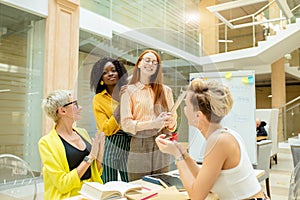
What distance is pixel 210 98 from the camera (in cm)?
63

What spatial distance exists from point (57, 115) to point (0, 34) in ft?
7.70

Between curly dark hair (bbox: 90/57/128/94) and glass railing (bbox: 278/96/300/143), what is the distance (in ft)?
24.2

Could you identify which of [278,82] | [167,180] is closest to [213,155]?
[167,180]

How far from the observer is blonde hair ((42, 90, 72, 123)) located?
1.08 m

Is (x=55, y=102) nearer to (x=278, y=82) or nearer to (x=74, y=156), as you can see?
(x=74, y=156)

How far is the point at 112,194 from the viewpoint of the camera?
831 mm

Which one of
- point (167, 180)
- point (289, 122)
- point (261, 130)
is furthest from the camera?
point (289, 122)

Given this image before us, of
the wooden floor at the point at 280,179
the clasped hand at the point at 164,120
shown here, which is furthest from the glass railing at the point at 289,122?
the clasped hand at the point at 164,120

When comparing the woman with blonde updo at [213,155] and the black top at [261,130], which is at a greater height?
the woman with blonde updo at [213,155]

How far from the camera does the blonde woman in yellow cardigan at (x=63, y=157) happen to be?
1059 mm

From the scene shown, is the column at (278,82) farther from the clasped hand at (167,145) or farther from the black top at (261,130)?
the clasped hand at (167,145)

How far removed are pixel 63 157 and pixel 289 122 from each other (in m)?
7.46

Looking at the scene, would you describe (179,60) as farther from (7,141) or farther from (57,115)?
(7,141)

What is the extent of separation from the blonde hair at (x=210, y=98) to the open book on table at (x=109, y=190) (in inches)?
14.7
